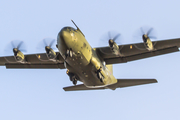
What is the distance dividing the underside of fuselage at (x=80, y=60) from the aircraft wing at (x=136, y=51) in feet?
2.78

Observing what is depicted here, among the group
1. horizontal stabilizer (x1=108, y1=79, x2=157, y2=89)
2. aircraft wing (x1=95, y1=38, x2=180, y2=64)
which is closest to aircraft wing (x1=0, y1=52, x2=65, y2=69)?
aircraft wing (x1=95, y1=38, x2=180, y2=64)

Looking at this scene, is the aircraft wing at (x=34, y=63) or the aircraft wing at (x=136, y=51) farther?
the aircraft wing at (x=34, y=63)

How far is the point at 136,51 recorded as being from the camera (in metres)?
24.3

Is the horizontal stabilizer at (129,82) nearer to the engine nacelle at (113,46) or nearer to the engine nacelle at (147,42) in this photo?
the engine nacelle at (147,42)

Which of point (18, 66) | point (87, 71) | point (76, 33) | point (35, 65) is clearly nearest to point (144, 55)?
point (87, 71)

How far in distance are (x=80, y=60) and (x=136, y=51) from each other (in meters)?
5.67

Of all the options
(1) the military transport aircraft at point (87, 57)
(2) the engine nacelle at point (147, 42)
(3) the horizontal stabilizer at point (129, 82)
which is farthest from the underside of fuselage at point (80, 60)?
(2) the engine nacelle at point (147, 42)

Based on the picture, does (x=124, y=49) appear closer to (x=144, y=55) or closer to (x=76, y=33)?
(x=144, y=55)

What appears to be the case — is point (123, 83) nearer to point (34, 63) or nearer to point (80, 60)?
point (80, 60)

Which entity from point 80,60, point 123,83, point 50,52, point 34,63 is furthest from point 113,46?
point 34,63

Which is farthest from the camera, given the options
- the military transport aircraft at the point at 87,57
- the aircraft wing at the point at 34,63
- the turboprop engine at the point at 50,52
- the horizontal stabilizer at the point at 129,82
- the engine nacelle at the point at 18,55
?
the aircraft wing at the point at 34,63

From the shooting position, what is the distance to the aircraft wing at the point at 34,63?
26.2 metres

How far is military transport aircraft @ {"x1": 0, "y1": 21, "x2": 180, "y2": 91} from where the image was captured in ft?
68.5

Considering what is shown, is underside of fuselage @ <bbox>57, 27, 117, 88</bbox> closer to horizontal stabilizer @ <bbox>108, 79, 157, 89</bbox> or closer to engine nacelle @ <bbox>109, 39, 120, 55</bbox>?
horizontal stabilizer @ <bbox>108, 79, 157, 89</bbox>
